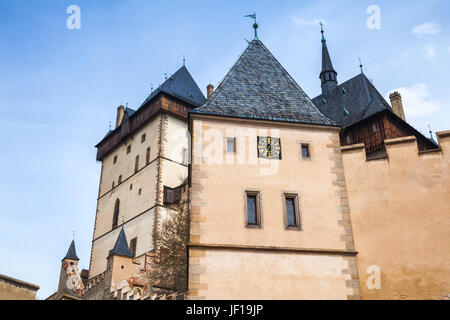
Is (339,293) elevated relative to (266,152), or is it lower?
lower

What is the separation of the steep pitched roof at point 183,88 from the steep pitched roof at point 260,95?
2127cm

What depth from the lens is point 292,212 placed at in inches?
533

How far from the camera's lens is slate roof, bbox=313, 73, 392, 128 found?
105ft

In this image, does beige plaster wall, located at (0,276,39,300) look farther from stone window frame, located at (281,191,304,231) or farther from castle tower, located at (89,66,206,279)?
castle tower, located at (89,66,206,279)

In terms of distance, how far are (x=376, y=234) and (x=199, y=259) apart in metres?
4.79

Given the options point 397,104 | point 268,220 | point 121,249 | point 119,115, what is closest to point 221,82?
point 268,220

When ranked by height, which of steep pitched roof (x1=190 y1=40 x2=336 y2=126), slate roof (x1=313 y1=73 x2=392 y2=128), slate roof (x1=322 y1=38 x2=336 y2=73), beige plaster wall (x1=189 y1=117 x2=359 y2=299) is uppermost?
slate roof (x1=322 y1=38 x2=336 y2=73)

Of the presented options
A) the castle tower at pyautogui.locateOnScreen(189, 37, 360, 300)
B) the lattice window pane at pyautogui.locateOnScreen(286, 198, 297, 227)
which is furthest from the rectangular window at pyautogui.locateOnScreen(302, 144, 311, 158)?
the lattice window pane at pyautogui.locateOnScreen(286, 198, 297, 227)

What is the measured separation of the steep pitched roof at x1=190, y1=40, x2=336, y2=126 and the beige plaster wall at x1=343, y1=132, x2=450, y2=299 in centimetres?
210

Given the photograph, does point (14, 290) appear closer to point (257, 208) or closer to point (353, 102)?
point (257, 208)

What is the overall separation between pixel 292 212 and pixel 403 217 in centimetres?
292

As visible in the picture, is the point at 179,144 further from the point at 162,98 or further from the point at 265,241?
the point at 265,241

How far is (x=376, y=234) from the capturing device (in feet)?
43.8
